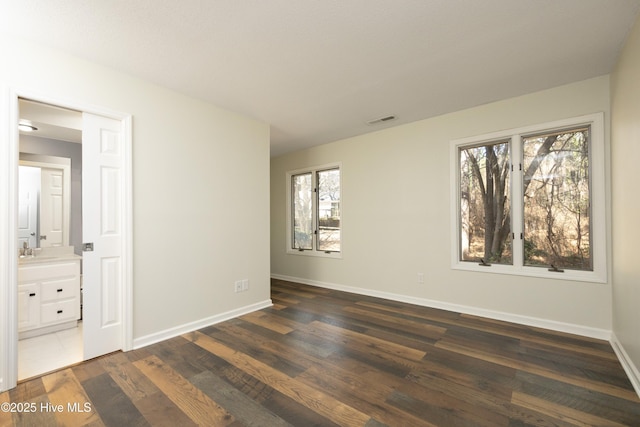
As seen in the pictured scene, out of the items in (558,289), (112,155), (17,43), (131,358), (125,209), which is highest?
(17,43)

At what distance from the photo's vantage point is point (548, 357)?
2.48 metres

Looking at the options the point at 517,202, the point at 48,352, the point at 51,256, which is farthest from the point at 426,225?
the point at 51,256

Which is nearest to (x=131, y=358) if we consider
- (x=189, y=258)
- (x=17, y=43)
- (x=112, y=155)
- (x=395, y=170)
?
(x=189, y=258)

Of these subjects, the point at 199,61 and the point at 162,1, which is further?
the point at 199,61

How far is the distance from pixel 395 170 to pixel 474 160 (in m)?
1.05

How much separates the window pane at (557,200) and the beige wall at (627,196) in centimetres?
30

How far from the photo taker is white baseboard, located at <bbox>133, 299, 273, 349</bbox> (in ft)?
9.09

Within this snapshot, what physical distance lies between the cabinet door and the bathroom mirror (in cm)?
A: 71

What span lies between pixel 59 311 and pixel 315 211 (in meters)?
3.72

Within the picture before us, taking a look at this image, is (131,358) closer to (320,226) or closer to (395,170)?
(320,226)

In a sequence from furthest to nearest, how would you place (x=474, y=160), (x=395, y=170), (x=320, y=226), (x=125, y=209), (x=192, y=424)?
(x=320, y=226) → (x=395, y=170) → (x=474, y=160) → (x=125, y=209) → (x=192, y=424)

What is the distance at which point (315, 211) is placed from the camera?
17.8ft

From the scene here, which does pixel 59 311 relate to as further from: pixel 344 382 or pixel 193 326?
pixel 344 382

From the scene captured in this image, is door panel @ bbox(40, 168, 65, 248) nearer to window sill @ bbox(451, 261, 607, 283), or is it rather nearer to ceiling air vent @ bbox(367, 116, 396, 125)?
ceiling air vent @ bbox(367, 116, 396, 125)
